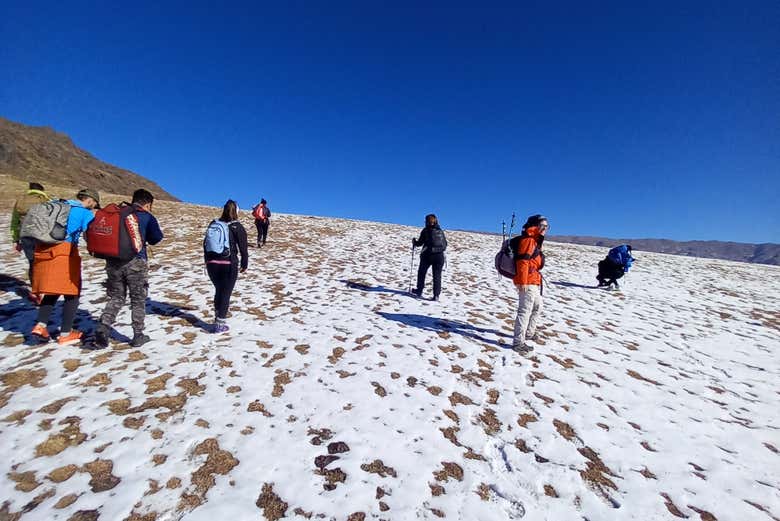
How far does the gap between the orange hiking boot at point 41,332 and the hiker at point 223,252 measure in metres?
2.67

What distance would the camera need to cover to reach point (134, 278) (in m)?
5.79

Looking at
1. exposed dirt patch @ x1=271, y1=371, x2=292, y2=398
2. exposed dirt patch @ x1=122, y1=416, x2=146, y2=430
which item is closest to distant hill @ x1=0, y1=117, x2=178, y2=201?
exposed dirt patch @ x1=122, y1=416, x2=146, y2=430

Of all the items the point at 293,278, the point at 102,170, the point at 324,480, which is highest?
the point at 102,170

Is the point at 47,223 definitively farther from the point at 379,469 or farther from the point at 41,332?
the point at 379,469

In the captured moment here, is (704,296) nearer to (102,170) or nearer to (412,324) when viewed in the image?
(412,324)

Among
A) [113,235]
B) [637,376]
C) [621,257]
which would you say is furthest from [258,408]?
[621,257]

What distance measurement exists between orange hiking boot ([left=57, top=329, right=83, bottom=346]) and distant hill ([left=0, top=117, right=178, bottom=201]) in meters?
84.4

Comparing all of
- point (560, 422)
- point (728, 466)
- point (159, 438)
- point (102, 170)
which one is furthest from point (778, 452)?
point (102, 170)

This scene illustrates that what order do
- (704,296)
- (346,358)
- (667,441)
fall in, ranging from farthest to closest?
(704,296) < (346,358) < (667,441)

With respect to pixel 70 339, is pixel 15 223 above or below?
above

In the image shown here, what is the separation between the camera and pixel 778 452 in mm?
4762

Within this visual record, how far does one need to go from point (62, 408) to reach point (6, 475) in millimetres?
1148

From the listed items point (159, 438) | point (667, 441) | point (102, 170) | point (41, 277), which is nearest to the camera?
point (159, 438)

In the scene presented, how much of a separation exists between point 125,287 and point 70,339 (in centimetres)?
136
